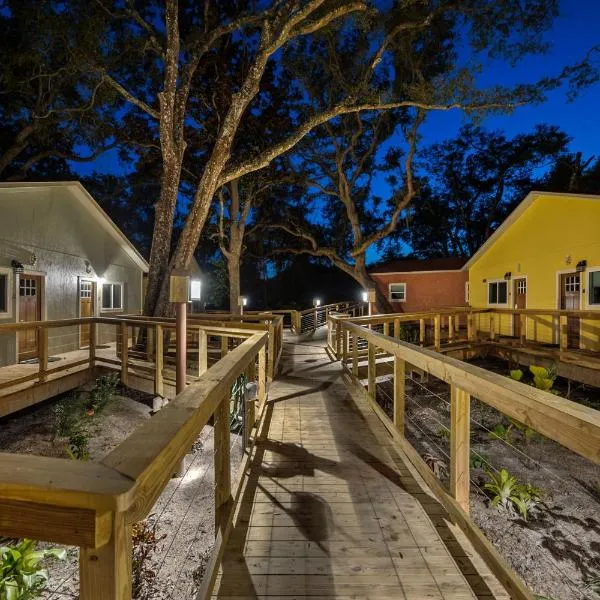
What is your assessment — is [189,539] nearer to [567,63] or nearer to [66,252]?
[66,252]

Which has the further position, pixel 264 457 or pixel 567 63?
pixel 567 63

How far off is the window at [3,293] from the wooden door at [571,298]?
1391cm

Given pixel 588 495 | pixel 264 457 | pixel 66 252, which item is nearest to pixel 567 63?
pixel 588 495

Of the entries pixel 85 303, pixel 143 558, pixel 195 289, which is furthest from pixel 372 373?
pixel 85 303

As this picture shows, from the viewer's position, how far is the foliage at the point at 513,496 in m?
4.72

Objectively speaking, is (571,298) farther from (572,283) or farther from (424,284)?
(424,284)

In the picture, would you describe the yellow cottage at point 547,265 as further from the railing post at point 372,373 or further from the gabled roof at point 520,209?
the railing post at point 372,373

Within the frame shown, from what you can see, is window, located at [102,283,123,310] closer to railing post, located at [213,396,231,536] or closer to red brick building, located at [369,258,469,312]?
railing post, located at [213,396,231,536]

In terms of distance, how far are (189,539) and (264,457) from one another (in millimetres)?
1820

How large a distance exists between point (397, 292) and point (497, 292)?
6.42 metres

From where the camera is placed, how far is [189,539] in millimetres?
4238

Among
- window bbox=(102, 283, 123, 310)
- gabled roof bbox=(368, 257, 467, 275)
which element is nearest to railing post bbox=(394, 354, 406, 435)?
window bbox=(102, 283, 123, 310)

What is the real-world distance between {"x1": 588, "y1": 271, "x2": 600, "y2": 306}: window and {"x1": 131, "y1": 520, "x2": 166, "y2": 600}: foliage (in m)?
10.8

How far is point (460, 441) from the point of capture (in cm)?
220
